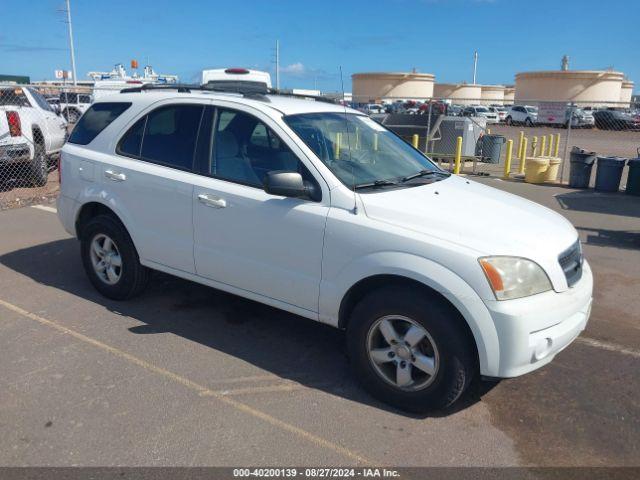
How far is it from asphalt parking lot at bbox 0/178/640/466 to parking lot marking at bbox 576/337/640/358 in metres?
0.02

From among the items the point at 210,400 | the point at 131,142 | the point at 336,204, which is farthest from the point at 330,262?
the point at 131,142

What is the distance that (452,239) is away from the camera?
10.5 ft

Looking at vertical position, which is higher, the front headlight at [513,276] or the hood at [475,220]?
the hood at [475,220]

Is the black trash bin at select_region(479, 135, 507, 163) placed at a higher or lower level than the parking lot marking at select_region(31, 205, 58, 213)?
higher

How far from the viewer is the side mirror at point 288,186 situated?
3.55 metres

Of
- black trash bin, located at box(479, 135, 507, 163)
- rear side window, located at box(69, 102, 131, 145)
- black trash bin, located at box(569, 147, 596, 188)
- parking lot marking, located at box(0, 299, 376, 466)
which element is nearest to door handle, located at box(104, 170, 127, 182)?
rear side window, located at box(69, 102, 131, 145)

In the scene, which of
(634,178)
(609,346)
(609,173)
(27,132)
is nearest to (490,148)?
(609,173)

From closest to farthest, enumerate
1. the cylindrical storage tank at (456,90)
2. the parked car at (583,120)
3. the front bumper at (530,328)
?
the front bumper at (530,328) → the parked car at (583,120) → the cylindrical storage tank at (456,90)

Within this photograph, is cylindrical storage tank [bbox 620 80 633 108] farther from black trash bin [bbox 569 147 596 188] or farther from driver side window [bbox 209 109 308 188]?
driver side window [bbox 209 109 308 188]

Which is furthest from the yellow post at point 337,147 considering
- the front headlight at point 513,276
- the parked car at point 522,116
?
the parked car at point 522,116

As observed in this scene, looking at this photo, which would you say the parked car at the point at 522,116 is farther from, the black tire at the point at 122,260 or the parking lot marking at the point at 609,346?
the black tire at the point at 122,260

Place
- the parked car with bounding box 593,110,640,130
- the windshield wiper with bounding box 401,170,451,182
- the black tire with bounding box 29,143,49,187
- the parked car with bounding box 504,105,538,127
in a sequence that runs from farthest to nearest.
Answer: the parked car with bounding box 504,105,538,127 < the parked car with bounding box 593,110,640,130 < the black tire with bounding box 29,143,49,187 < the windshield wiper with bounding box 401,170,451,182

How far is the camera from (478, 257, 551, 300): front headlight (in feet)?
9.98

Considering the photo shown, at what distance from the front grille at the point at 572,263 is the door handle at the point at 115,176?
3.40m
